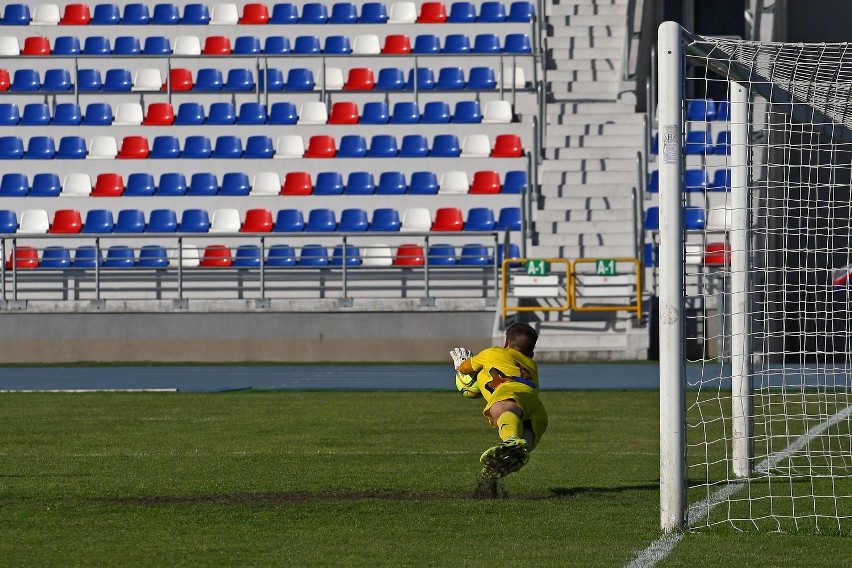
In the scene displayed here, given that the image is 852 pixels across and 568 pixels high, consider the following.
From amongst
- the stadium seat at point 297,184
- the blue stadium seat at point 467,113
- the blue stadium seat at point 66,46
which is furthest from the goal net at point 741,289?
the blue stadium seat at point 66,46

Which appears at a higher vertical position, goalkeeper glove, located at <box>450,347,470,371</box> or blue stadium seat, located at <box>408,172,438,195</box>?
blue stadium seat, located at <box>408,172,438,195</box>

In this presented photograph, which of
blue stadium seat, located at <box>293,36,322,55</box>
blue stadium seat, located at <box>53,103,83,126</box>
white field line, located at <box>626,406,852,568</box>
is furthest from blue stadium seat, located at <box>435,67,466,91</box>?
white field line, located at <box>626,406,852,568</box>

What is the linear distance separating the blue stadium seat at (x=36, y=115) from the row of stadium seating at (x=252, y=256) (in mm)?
3551

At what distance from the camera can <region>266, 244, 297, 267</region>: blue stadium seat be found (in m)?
27.4

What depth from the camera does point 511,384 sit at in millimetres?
8875

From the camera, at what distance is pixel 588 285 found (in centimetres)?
2647

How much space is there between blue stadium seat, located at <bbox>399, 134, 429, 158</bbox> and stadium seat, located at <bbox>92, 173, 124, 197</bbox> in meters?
5.48

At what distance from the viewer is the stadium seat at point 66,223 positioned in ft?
96.0

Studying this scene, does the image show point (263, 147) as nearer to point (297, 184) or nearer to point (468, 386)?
point (297, 184)

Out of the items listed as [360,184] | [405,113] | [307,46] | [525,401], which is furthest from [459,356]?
[307,46]

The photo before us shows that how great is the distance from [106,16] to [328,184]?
305 inches

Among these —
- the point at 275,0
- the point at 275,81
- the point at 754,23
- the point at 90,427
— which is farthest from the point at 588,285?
the point at 90,427

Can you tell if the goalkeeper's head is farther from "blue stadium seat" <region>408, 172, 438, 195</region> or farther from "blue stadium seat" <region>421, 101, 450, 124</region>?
"blue stadium seat" <region>421, 101, 450, 124</region>

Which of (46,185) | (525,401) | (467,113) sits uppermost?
(467,113)
